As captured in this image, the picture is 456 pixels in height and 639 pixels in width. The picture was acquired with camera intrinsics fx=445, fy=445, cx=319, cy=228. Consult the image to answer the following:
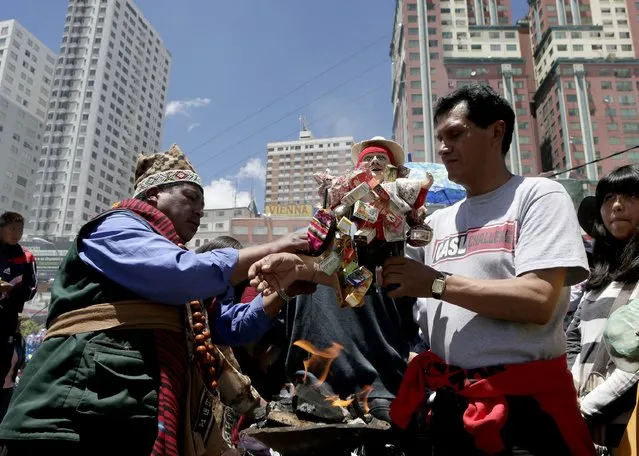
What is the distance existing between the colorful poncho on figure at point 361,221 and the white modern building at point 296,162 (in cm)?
12712

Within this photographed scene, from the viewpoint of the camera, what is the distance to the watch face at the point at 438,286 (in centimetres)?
163

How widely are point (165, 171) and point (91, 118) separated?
10302 centimetres

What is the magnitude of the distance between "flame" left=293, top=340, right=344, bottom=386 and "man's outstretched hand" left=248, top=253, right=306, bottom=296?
2.32 feet

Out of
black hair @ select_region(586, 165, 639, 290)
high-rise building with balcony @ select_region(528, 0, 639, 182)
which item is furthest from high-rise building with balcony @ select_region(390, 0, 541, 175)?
black hair @ select_region(586, 165, 639, 290)

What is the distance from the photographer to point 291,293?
7.42ft

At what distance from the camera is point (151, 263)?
1995 millimetres

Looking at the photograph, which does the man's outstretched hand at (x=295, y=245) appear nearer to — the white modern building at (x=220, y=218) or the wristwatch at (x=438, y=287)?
the wristwatch at (x=438, y=287)

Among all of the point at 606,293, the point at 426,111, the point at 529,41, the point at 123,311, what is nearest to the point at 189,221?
the point at 123,311

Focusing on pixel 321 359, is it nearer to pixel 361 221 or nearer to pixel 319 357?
pixel 319 357

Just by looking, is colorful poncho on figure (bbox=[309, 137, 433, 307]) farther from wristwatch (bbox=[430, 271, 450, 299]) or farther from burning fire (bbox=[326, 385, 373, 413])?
burning fire (bbox=[326, 385, 373, 413])

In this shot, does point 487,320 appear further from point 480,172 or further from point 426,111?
point 426,111

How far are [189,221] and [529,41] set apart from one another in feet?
295

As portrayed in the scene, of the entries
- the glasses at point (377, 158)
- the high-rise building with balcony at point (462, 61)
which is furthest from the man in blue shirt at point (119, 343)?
the high-rise building with balcony at point (462, 61)

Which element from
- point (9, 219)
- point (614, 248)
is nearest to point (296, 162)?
point (9, 219)
